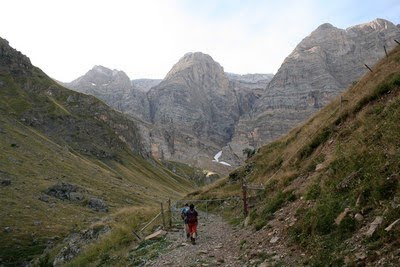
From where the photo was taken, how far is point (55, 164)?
88000 millimetres

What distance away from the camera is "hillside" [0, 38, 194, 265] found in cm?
5438

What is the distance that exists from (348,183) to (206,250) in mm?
7948

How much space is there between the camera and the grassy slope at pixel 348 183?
11.2 m

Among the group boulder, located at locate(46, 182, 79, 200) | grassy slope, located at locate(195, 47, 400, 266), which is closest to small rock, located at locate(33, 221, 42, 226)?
boulder, located at locate(46, 182, 79, 200)

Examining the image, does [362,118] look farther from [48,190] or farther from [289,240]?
[48,190]

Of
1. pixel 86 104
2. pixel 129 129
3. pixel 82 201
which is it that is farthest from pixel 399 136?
pixel 129 129

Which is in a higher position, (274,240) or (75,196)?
(274,240)

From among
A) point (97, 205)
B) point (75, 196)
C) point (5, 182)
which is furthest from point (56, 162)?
point (97, 205)

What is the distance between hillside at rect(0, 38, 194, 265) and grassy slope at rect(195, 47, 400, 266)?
3646 cm

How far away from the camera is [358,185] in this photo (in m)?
13.2

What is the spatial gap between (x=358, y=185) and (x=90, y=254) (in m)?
20.9

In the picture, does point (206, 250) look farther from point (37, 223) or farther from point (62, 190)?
point (62, 190)

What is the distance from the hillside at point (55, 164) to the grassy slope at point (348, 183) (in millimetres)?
36464

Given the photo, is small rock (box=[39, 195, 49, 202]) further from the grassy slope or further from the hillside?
the grassy slope
